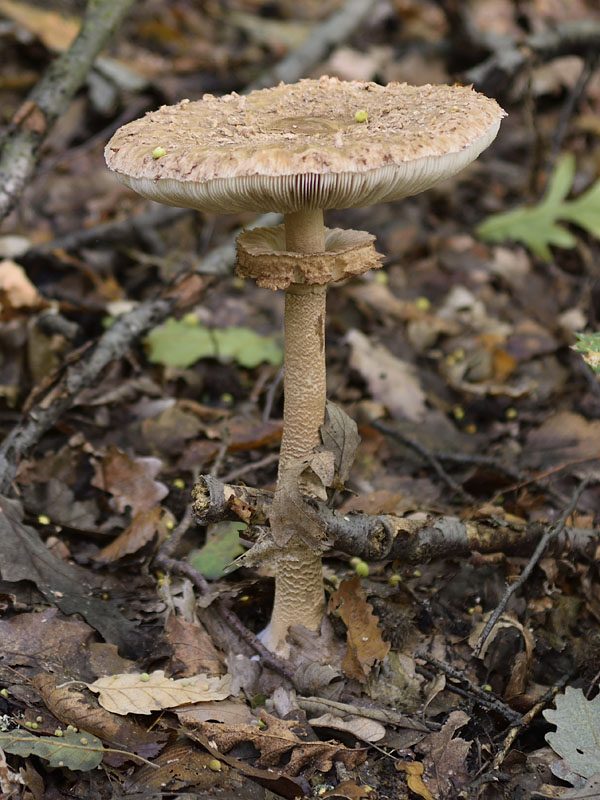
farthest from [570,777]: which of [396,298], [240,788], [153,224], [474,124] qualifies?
[153,224]

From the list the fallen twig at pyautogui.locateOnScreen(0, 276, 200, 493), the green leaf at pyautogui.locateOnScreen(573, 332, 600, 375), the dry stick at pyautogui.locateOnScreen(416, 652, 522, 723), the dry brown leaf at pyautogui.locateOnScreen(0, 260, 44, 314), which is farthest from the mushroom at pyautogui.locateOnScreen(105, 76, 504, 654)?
A: the dry brown leaf at pyautogui.locateOnScreen(0, 260, 44, 314)

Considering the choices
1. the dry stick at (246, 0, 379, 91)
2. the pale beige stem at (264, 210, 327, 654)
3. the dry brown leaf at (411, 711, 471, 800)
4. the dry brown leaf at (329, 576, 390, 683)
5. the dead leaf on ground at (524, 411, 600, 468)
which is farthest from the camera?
the dry stick at (246, 0, 379, 91)

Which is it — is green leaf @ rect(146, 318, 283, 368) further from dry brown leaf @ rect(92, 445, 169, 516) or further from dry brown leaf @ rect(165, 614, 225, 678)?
dry brown leaf @ rect(165, 614, 225, 678)

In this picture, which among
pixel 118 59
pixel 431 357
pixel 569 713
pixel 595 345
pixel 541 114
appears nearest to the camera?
pixel 569 713

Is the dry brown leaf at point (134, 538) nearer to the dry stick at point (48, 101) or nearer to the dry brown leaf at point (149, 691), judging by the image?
the dry brown leaf at point (149, 691)

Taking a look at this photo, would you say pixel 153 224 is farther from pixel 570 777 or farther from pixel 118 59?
pixel 570 777

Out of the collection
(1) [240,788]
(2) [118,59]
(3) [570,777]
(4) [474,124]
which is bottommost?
(1) [240,788]
